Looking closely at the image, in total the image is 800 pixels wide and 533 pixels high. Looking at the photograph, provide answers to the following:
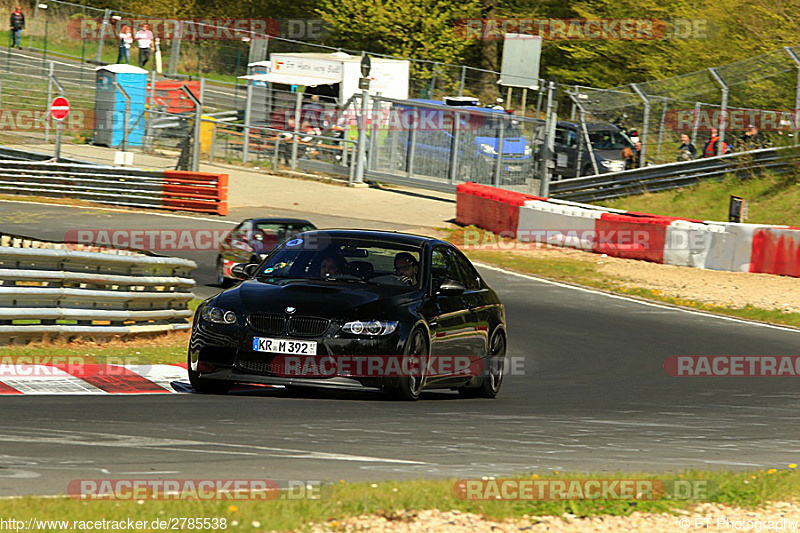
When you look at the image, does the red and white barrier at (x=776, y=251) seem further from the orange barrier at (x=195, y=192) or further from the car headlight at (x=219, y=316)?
the car headlight at (x=219, y=316)

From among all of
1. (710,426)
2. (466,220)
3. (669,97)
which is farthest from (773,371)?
(669,97)

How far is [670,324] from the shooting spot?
703 inches

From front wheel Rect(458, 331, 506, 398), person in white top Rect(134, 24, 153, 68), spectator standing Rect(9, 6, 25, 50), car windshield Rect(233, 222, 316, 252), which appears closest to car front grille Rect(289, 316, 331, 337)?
front wheel Rect(458, 331, 506, 398)

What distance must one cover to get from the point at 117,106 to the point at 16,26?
11586mm

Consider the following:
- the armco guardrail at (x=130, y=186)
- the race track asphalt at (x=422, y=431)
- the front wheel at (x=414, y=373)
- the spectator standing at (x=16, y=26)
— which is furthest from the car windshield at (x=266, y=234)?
the spectator standing at (x=16, y=26)

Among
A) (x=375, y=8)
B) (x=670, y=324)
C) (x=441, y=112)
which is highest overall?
(x=375, y=8)

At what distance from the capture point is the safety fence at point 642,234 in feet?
72.9

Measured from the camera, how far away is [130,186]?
29.4 metres

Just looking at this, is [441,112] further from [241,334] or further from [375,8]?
[241,334]

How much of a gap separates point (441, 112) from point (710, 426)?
24656 mm

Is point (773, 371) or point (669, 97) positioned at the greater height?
point (669, 97)

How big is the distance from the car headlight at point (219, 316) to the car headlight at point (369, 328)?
0.89 meters

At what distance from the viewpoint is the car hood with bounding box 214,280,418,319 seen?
9.05 metres

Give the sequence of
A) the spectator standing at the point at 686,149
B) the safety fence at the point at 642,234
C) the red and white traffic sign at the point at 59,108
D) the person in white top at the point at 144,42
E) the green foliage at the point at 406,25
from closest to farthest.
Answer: the safety fence at the point at 642,234 < the spectator standing at the point at 686,149 < the red and white traffic sign at the point at 59,108 < the person in white top at the point at 144,42 < the green foliage at the point at 406,25
